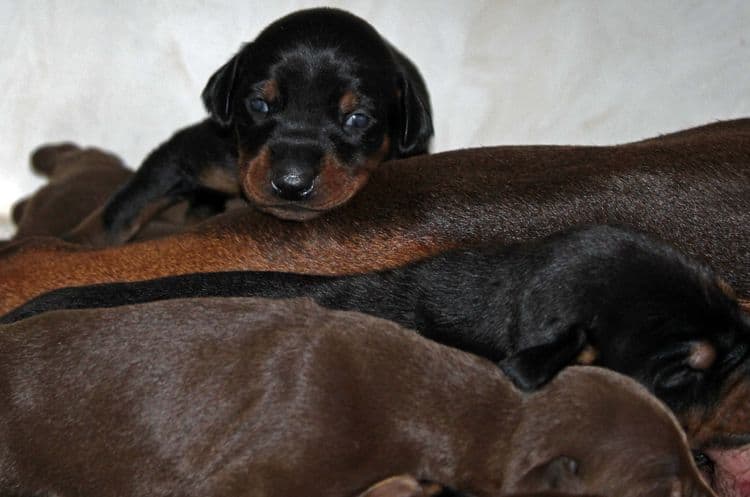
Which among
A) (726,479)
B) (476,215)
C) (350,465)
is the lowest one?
(726,479)

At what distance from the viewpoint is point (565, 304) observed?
3.01m

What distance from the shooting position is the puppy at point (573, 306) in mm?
2973

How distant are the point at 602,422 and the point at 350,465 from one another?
1.93 ft

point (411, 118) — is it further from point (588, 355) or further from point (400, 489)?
point (400, 489)

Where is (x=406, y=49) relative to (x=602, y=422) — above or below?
above

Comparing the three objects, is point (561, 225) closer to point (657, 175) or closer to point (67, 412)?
point (657, 175)

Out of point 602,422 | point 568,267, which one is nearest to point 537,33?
point 568,267

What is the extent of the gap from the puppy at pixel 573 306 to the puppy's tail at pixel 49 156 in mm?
2049

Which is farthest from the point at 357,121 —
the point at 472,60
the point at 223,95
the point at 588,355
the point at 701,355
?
the point at 472,60

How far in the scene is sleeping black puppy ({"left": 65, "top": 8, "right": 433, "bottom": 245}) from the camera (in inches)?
143

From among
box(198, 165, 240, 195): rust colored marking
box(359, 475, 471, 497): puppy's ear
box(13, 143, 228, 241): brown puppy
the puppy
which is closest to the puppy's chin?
the puppy

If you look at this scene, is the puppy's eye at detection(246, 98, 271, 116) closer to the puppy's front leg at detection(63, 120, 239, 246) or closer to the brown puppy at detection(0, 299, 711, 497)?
the puppy's front leg at detection(63, 120, 239, 246)

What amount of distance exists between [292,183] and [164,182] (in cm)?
112

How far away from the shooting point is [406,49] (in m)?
5.27
